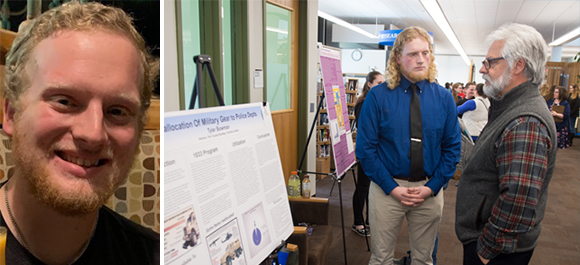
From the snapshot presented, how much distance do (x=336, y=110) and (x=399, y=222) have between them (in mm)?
1230

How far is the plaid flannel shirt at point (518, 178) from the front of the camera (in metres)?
1.29

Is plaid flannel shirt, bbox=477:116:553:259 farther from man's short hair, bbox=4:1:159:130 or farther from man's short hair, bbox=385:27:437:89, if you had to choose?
man's short hair, bbox=4:1:159:130

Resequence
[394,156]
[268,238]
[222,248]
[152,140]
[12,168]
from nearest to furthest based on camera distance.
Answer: [12,168] < [152,140] < [222,248] < [268,238] < [394,156]

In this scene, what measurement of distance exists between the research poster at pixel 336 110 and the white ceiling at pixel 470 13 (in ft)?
20.0

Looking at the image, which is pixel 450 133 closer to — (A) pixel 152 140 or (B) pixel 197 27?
(A) pixel 152 140

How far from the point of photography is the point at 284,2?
3980 millimetres

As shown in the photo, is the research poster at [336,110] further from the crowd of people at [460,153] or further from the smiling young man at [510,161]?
the smiling young man at [510,161]

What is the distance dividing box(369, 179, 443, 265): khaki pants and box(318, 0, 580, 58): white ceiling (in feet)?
24.6

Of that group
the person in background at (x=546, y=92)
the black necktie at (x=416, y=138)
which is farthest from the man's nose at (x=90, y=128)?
the person in background at (x=546, y=92)

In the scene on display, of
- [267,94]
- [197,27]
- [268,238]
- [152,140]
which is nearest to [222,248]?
[268,238]

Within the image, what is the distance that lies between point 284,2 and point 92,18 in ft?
12.1

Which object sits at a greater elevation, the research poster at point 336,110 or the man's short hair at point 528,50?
the man's short hair at point 528,50

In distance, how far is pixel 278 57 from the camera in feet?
13.1

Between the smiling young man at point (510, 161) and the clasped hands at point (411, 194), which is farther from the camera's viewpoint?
the clasped hands at point (411, 194)
